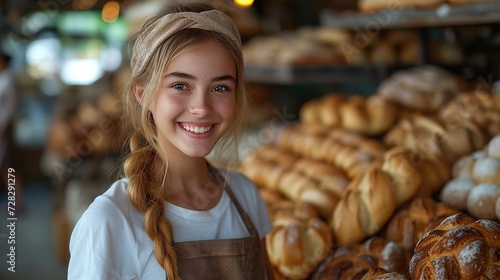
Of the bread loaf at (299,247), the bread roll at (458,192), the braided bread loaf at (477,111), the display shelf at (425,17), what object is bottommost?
the bread loaf at (299,247)

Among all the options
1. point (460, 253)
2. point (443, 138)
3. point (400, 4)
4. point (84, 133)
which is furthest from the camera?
point (84, 133)

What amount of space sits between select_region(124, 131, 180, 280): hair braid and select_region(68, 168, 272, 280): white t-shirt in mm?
31

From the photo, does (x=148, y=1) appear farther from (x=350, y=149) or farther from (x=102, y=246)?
(x=102, y=246)

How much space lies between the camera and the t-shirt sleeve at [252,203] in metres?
1.81

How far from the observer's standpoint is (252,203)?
184cm

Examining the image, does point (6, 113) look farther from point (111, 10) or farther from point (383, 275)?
point (383, 275)

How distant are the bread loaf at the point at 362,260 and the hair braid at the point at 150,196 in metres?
0.61

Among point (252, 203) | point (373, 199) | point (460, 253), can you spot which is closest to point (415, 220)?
point (373, 199)

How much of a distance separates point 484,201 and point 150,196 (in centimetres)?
A: 107

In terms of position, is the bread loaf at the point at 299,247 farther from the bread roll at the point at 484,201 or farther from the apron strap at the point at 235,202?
the bread roll at the point at 484,201

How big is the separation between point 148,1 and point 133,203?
4.84 m

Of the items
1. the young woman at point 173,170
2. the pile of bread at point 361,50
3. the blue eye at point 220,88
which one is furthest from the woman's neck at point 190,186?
the pile of bread at point 361,50

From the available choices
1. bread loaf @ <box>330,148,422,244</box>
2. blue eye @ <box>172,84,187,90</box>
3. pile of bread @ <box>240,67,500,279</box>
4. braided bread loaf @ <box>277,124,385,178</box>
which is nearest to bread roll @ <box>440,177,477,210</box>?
pile of bread @ <box>240,67,500,279</box>

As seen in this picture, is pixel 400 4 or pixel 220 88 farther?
pixel 400 4
